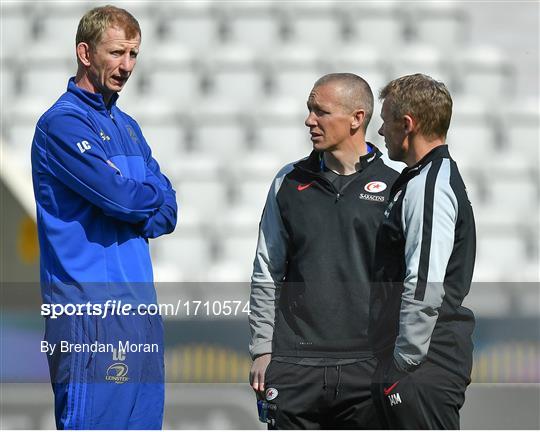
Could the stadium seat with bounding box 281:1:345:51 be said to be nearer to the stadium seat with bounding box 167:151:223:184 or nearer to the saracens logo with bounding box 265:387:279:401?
the stadium seat with bounding box 167:151:223:184

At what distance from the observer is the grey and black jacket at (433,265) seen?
2.13 meters

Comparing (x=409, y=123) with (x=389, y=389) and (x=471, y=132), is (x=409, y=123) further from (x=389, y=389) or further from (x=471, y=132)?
(x=471, y=132)

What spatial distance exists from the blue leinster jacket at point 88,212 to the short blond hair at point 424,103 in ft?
2.00

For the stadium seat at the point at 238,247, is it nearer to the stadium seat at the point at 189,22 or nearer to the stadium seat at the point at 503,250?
the stadium seat at the point at 503,250

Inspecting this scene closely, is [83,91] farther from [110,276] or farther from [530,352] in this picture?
[530,352]

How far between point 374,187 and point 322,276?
26 cm

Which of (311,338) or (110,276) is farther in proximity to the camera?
(311,338)

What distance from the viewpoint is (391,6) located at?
22.6ft

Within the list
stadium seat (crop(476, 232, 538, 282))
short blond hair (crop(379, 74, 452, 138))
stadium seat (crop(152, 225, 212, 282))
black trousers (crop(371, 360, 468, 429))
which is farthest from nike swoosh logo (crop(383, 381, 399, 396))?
stadium seat (crop(476, 232, 538, 282))

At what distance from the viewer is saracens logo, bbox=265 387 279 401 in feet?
7.98

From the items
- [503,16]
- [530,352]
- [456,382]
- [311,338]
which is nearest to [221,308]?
[530,352]

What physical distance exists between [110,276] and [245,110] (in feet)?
13.7

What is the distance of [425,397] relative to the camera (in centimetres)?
216

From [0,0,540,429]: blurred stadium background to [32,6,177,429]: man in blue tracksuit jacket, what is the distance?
6.51 feet
